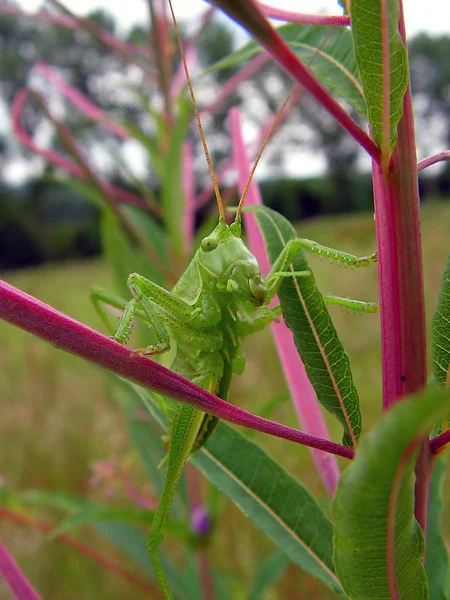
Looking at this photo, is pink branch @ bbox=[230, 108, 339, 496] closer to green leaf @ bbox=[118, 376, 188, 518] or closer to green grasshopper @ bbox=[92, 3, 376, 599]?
green grasshopper @ bbox=[92, 3, 376, 599]

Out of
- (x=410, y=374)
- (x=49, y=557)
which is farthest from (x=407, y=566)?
(x=49, y=557)

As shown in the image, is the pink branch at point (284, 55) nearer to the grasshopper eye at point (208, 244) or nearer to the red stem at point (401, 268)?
the red stem at point (401, 268)

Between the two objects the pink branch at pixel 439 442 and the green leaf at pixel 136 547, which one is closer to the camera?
the pink branch at pixel 439 442

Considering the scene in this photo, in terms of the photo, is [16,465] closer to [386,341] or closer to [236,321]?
[236,321]

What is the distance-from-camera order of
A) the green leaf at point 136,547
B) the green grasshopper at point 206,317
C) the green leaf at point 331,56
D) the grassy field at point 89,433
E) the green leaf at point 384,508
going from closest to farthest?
the green leaf at point 384,508
the green leaf at point 331,56
the green grasshopper at point 206,317
the green leaf at point 136,547
the grassy field at point 89,433

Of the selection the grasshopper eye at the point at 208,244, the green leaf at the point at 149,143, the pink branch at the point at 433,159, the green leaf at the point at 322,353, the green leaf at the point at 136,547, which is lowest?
the green leaf at the point at 136,547

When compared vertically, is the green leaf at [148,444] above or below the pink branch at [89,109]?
below

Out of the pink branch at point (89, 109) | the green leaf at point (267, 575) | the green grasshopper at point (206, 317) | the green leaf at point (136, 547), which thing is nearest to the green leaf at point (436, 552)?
the green grasshopper at point (206, 317)

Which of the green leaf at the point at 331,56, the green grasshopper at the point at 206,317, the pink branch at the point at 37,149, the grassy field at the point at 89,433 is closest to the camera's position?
the green leaf at the point at 331,56
